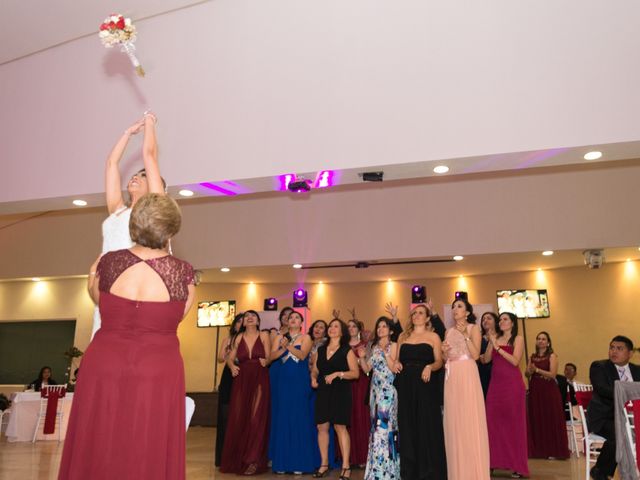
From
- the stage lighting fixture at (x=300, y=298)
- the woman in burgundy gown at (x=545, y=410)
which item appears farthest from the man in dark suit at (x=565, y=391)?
the stage lighting fixture at (x=300, y=298)

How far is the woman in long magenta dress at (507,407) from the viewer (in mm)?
5844

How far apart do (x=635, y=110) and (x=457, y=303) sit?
7.47ft

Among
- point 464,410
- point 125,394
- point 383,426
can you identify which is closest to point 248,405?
point 383,426

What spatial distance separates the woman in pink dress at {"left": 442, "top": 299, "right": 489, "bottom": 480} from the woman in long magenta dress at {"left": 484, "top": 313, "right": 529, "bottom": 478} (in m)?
1.09

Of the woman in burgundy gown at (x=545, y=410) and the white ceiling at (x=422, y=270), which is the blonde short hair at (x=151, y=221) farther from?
the white ceiling at (x=422, y=270)

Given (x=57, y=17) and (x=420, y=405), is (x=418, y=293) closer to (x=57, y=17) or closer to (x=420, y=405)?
(x=420, y=405)

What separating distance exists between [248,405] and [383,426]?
72.6 inches

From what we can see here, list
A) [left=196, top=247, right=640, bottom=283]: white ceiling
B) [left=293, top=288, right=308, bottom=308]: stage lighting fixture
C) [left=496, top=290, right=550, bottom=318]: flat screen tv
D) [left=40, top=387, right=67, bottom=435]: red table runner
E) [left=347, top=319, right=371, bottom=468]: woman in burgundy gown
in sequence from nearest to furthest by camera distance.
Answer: [left=347, top=319, right=371, bottom=468]: woman in burgundy gown < [left=40, top=387, right=67, bottom=435]: red table runner < [left=196, top=247, right=640, bottom=283]: white ceiling < [left=293, top=288, right=308, bottom=308]: stage lighting fixture < [left=496, top=290, right=550, bottom=318]: flat screen tv

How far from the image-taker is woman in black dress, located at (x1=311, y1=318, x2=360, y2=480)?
231 inches

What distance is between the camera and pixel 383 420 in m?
5.25

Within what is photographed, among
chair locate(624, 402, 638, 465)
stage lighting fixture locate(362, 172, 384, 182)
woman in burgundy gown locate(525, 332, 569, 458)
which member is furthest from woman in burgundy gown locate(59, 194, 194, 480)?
woman in burgundy gown locate(525, 332, 569, 458)

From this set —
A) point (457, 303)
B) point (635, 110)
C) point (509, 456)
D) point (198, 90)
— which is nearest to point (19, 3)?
point (198, 90)

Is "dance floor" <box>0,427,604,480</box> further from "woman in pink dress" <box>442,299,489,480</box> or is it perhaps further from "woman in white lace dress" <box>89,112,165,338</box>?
"woman in white lace dress" <box>89,112,165,338</box>

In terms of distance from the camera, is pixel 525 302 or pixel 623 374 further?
pixel 525 302
